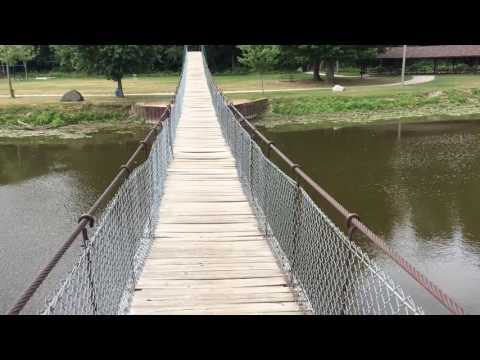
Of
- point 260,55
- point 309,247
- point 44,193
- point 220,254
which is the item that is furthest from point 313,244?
point 260,55

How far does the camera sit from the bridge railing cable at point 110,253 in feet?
6.40

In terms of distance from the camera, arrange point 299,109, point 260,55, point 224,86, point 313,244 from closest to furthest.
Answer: point 313,244
point 299,109
point 260,55
point 224,86

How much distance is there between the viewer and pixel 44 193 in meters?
11.3

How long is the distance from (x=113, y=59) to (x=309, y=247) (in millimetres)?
19966

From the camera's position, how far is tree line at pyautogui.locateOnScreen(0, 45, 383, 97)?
21719 millimetres

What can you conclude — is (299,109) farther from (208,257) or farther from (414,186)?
(208,257)

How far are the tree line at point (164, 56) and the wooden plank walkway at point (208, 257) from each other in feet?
55.7

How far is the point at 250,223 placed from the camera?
4.33 metres

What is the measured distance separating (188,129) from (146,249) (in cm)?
524

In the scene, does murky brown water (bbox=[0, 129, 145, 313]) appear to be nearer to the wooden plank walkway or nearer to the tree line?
the wooden plank walkway

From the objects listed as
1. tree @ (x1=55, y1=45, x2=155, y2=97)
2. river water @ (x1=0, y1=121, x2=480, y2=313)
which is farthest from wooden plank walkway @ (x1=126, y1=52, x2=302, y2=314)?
tree @ (x1=55, y1=45, x2=155, y2=97)

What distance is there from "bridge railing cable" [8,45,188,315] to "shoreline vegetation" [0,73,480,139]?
1549 cm
